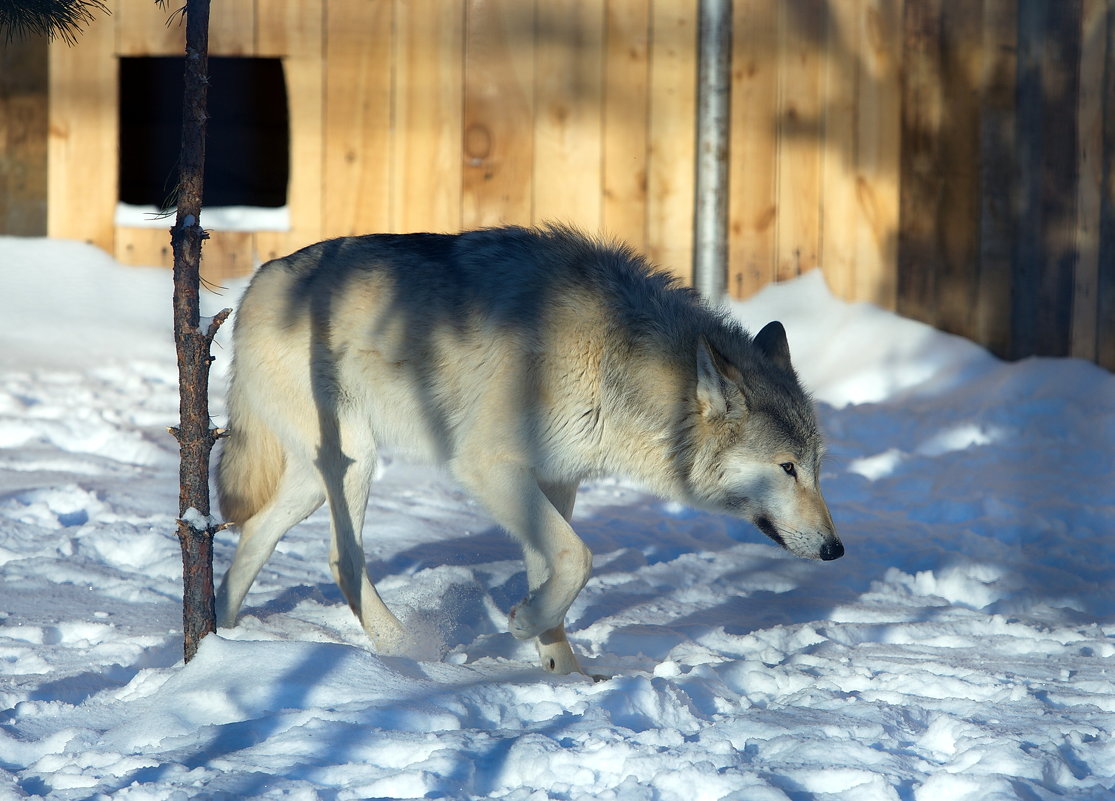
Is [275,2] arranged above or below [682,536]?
above

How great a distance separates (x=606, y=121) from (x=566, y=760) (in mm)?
5754

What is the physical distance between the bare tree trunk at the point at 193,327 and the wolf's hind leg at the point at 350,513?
2.62ft

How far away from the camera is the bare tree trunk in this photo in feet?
9.95

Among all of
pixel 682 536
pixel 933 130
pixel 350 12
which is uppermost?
pixel 350 12

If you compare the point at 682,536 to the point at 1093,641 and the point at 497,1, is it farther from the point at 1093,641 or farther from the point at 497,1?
the point at 497,1

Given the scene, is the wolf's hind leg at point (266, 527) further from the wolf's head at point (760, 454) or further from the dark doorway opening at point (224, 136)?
the dark doorway opening at point (224, 136)

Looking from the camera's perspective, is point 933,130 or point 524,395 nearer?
point 524,395

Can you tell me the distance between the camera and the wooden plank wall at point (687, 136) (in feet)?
24.4

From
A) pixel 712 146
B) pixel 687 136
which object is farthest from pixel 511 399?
→ pixel 687 136

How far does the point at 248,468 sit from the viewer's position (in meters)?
4.12

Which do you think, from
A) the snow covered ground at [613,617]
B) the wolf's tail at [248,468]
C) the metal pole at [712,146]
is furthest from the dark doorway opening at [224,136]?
the wolf's tail at [248,468]

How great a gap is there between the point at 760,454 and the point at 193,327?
1.83 meters

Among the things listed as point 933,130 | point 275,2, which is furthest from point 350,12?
point 933,130

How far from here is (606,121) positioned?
7.55 metres
